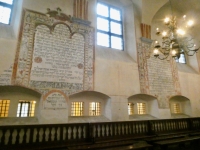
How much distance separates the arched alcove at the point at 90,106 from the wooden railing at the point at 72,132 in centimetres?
82

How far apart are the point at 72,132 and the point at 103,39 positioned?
4.26 m

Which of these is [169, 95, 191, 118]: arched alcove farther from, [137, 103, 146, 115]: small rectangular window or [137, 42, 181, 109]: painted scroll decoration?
[137, 103, 146, 115]: small rectangular window

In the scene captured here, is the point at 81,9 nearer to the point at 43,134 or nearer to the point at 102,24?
the point at 102,24

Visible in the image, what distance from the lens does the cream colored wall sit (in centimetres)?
456

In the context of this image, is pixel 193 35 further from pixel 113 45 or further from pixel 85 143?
pixel 85 143

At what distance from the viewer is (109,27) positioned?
715 cm

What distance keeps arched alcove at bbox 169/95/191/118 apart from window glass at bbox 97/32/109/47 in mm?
4533

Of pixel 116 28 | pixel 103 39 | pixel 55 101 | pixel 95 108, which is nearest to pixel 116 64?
pixel 103 39

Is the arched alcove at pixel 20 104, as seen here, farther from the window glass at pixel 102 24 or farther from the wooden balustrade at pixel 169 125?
the wooden balustrade at pixel 169 125

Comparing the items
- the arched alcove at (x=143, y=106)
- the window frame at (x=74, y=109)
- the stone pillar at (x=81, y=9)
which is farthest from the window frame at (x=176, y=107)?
the stone pillar at (x=81, y=9)

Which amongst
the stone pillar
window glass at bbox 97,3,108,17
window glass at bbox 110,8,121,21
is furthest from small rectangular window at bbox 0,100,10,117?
window glass at bbox 110,8,121,21

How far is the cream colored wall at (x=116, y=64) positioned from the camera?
15.0 feet

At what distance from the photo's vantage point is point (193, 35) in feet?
30.1

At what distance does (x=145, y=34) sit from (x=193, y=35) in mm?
3942
